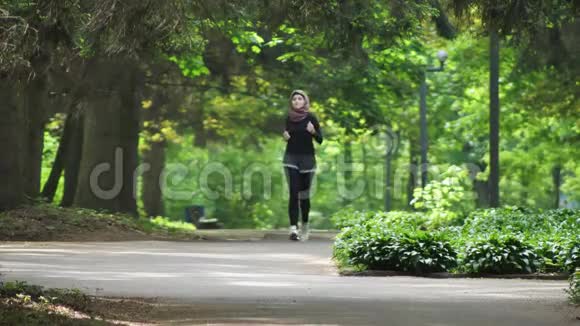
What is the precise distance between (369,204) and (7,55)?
64.7 meters

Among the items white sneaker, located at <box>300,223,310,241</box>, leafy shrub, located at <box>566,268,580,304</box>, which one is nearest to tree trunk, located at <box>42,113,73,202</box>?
white sneaker, located at <box>300,223,310,241</box>

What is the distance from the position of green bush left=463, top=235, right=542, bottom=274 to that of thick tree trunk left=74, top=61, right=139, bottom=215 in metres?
15.1

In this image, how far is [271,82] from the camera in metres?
37.6

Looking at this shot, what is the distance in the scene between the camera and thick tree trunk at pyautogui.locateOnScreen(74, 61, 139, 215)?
98.3 feet

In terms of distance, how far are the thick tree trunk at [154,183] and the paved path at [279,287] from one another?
94.2 ft

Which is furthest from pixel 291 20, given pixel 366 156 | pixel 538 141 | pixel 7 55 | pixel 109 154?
pixel 366 156

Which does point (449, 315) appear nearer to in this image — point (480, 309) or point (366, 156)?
point (480, 309)

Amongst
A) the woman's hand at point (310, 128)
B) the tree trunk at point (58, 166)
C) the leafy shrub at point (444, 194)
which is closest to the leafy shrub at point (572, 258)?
the woman's hand at point (310, 128)

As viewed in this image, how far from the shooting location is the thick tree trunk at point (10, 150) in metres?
23.1

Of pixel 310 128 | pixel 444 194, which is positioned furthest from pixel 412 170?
pixel 310 128

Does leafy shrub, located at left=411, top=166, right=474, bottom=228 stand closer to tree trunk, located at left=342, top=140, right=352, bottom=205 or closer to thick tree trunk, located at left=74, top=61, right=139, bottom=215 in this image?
thick tree trunk, located at left=74, top=61, right=139, bottom=215

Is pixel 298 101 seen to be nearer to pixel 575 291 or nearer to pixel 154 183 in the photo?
pixel 575 291

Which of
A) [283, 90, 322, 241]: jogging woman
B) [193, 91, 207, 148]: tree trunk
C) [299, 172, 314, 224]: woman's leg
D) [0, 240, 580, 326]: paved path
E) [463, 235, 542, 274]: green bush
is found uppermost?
[193, 91, 207, 148]: tree trunk

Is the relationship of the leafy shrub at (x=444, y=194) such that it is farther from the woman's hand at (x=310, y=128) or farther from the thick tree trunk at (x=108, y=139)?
the thick tree trunk at (x=108, y=139)
